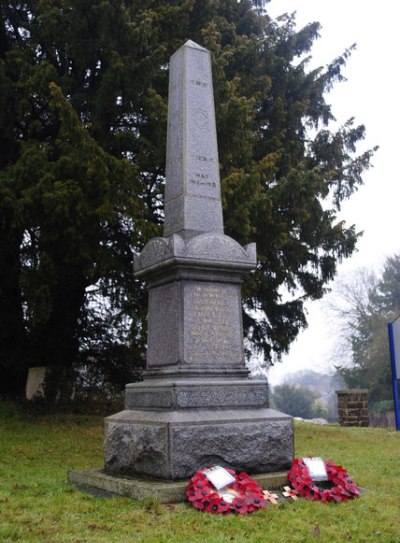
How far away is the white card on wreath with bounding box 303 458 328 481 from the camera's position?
5.27 m

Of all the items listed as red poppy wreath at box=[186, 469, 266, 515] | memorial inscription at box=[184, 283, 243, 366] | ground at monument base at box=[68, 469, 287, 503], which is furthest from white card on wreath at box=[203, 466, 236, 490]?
memorial inscription at box=[184, 283, 243, 366]

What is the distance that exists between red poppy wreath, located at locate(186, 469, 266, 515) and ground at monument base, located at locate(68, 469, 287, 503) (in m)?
0.13

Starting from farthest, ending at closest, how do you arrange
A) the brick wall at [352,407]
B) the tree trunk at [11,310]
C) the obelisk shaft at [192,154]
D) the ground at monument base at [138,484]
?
1. the brick wall at [352,407]
2. the tree trunk at [11,310]
3. the obelisk shaft at [192,154]
4. the ground at monument base at [138,484]

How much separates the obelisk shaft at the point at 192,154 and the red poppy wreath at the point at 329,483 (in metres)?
2.53

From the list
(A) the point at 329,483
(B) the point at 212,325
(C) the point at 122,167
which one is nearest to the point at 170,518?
(A) the point at 329,483

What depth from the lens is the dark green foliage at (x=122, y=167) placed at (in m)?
9.43

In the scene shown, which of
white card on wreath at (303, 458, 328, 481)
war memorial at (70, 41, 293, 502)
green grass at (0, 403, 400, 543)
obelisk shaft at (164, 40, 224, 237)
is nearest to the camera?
green grass at (0, 403, 400, 543)

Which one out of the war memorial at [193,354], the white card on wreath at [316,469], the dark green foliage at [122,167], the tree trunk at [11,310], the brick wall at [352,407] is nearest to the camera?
the war memorial at [193,354]

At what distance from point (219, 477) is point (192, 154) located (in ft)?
10.9

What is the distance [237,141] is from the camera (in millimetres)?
10336

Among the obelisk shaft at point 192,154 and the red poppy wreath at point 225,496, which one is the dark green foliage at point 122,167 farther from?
the red poppy wreath at point 225,496

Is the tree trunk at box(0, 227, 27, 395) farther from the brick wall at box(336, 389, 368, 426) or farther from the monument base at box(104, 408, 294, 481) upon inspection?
the brick wall at box(336, 389, 368, 426)

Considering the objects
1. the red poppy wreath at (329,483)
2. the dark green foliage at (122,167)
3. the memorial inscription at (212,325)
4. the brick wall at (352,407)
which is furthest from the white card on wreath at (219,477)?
the brick wall at (352,407)

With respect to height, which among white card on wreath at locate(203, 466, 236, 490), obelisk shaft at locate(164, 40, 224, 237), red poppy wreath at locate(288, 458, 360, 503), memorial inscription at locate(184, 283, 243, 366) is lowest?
red poppy wreath at locate(288, 458, 360, 503)
